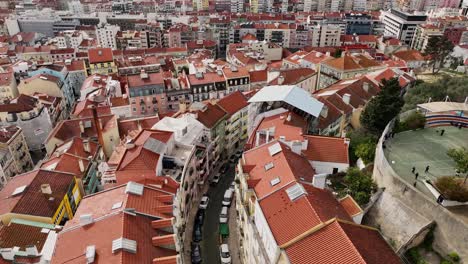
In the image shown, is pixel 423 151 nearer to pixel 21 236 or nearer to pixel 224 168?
pixel 224 168

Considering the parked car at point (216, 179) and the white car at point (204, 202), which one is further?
the parked car at point (216, 179)

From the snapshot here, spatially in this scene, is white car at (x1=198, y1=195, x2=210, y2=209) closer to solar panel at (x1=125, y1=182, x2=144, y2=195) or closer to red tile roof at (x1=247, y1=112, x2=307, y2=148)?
red tile roof at (x1=247, y1=112, x2=307, y2=148)

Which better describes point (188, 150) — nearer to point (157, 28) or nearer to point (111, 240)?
point (111, 240)

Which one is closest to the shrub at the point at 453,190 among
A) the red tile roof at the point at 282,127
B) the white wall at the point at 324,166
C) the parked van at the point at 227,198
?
the white wall at the point at 324,166

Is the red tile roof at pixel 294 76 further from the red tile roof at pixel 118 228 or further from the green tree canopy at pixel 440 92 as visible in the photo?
the red tile roof at pixel 118 228

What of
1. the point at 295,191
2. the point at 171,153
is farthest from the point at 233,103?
the point at 295,191

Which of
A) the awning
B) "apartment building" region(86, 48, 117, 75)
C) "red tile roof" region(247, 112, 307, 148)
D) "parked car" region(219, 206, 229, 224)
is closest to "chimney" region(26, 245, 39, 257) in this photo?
the awning
